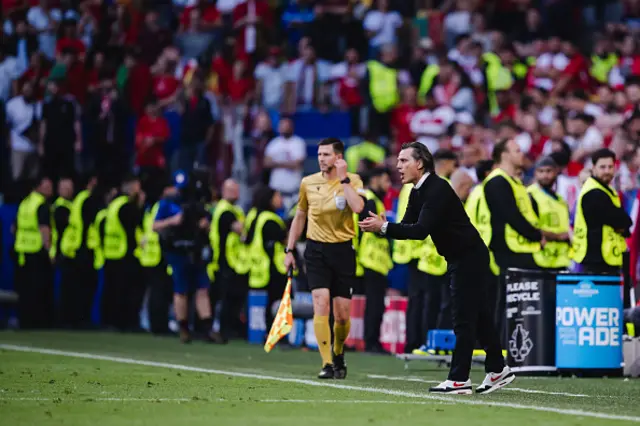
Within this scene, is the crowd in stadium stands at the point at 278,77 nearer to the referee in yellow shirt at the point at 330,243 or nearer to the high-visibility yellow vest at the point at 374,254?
the high-visibility yellow vest at the point at 374,254

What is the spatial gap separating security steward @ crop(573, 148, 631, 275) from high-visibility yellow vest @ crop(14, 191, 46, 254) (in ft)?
37.6

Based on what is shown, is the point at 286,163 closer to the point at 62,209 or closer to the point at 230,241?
the point at 230,241

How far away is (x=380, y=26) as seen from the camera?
28.9 m

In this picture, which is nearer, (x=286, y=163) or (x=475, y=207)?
(x=475, y=207)

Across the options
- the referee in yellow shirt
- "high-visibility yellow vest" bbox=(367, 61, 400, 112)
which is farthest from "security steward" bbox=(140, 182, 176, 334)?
the referee in yellow shirt

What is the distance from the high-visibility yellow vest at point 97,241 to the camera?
2536 centimetres

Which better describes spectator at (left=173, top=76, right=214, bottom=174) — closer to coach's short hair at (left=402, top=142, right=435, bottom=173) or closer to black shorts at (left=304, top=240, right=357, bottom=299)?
black shorts at (left=304, top=240, right=357, bottom=299)

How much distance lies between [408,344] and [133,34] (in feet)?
46.4

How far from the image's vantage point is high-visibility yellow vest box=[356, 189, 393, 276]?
1970 centimetres

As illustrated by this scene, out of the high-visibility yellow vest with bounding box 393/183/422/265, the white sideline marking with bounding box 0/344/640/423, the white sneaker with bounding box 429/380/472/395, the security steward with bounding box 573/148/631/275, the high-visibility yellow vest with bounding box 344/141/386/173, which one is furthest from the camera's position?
the high-visibility yellow vest with bounding box 344/141/386/173

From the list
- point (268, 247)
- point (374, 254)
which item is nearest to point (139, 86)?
point (268, 247)

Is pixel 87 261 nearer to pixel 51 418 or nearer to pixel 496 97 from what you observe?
pixel 496 97

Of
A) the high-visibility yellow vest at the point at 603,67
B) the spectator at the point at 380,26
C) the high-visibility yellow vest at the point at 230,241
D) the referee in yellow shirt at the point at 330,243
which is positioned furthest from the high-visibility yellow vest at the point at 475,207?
the spectator at the point at 380,26

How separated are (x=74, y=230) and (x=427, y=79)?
658 centimetres
